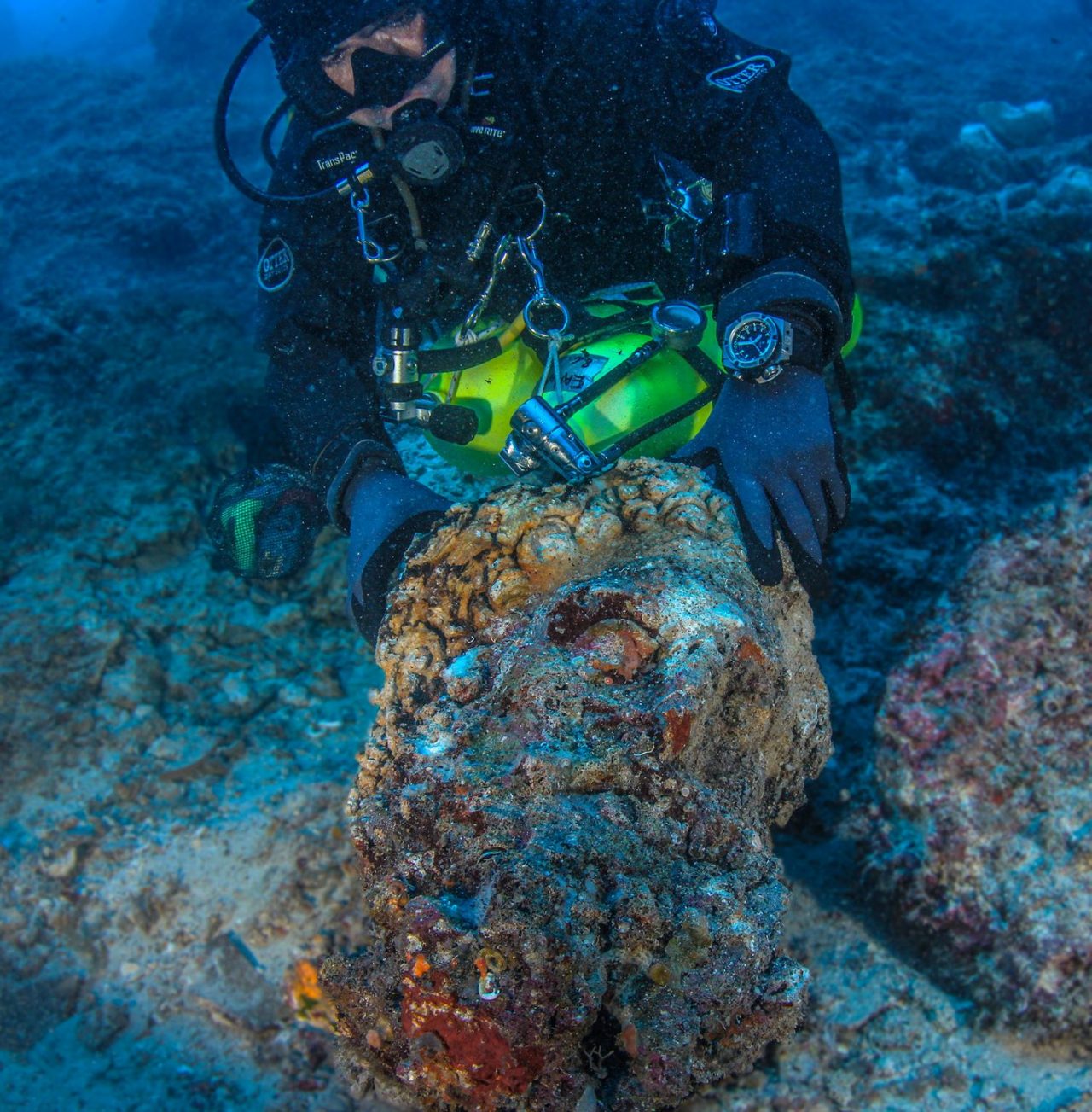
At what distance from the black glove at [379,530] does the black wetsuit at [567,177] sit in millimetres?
281

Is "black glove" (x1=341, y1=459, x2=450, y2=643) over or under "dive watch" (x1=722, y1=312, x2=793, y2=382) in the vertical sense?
under

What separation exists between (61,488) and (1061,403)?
5.22 meters

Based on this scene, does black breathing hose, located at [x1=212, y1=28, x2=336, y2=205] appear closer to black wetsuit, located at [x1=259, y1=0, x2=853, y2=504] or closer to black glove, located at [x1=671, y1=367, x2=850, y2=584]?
black wetsuit, located at [x1=259, y1=0, x2=853, y2=504]

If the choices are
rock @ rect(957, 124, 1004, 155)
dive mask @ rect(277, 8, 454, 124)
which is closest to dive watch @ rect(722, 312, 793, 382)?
dive mask @ rect(277, 8, 454, 124)

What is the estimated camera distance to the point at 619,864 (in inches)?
48.1

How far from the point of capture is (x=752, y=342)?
2.03 meters

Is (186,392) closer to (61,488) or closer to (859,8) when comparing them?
(61,488)

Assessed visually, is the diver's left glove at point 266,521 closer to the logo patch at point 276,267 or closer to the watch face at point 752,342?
the logo patch at point 276,267

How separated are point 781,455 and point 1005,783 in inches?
51.4

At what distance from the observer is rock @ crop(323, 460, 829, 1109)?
1.12 m

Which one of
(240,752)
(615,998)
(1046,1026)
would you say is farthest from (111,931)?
(1046,1026)

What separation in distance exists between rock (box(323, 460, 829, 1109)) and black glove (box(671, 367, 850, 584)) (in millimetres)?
176

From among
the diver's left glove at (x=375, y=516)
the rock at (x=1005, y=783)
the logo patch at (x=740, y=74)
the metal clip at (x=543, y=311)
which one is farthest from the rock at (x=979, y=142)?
the diver's left glove at (x=375, y=516)

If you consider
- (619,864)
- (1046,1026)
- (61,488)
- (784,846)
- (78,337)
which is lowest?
(784,846)
